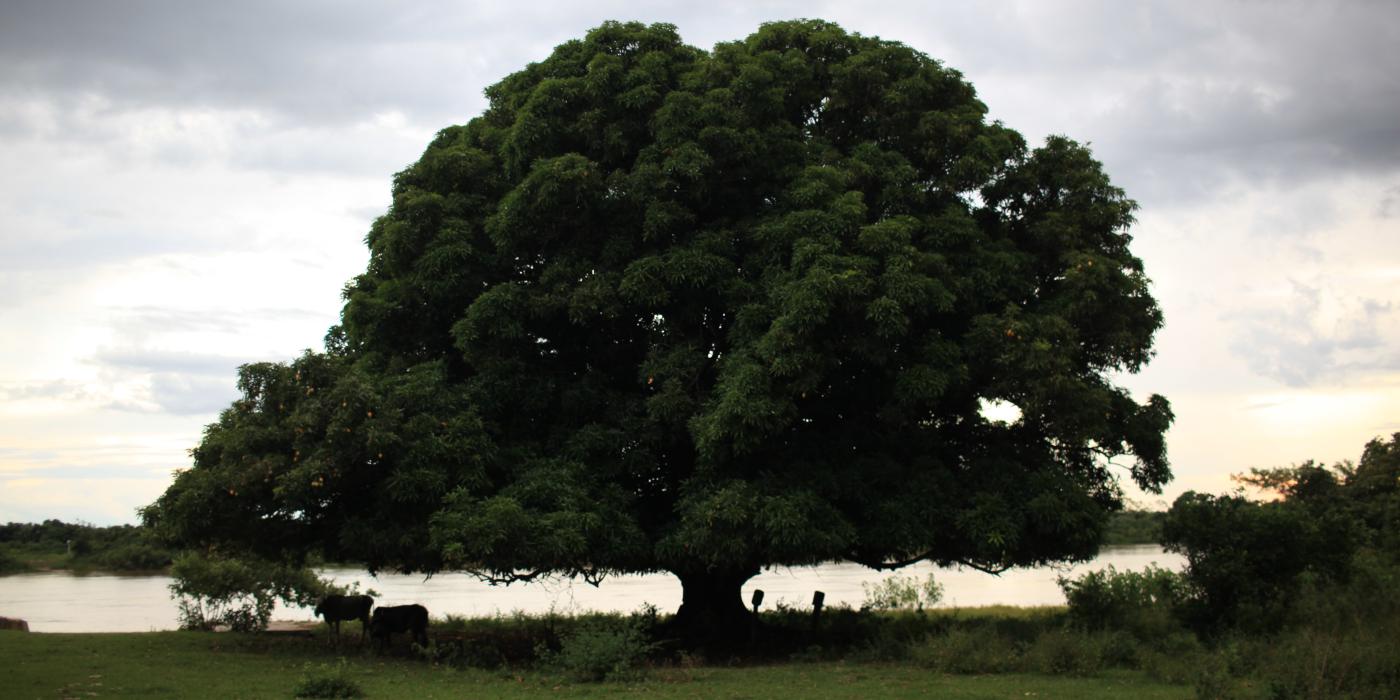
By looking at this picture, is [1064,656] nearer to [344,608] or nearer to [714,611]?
[714,611]

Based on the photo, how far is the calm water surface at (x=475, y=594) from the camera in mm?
34906

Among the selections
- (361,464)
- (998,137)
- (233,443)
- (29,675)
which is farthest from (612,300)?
(29,675)

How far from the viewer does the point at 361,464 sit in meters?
16.8

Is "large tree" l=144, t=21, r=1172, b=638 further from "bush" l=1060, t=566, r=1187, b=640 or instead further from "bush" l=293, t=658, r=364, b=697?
"bush" l=293, t=658, r=364, b=697

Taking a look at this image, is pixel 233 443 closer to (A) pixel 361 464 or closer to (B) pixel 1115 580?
(A) pixel 361 464

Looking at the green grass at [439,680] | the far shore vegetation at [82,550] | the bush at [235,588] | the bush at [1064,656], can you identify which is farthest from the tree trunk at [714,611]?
the far shore vegetation at [82,550]

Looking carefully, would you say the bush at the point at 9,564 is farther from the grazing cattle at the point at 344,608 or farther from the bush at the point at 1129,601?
the bush at the point at 1129,601

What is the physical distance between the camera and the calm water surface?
34.9 m

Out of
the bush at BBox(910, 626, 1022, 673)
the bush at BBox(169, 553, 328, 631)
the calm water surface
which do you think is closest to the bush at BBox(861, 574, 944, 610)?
the calm water surface

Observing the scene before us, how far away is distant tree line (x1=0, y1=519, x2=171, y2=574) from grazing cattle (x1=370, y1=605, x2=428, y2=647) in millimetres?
44515

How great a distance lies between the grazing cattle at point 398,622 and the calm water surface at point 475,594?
10.3 metres

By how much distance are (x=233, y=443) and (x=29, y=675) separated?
4031 mm

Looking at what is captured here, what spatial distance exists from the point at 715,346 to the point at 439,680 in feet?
23.5

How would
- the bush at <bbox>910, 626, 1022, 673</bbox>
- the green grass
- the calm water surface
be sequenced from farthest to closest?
1. the calm water surface
2. the bush at <bbox>910, 626, 1022, 673</bbox>
3. the green grass
